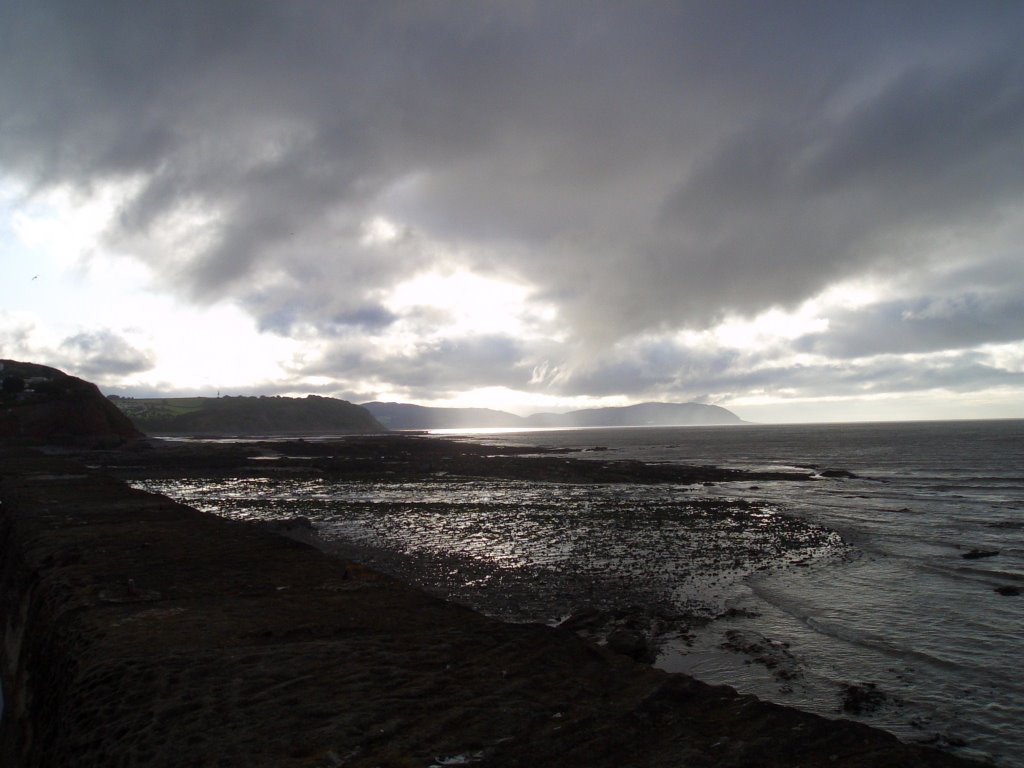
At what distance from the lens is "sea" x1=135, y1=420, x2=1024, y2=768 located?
375 inches

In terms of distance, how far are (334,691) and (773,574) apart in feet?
48.3

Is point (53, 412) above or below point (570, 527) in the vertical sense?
above

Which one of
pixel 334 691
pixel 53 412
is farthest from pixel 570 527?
pixel 53 412

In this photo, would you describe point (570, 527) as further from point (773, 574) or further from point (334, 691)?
point (334, 691)

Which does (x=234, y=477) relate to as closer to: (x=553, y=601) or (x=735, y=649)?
(x=553, y=601)

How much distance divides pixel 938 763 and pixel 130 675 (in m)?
9.28

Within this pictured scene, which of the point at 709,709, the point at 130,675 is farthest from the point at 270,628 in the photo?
the point at 709,709

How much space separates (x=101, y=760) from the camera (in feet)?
17.9

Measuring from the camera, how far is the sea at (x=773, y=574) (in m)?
9.52

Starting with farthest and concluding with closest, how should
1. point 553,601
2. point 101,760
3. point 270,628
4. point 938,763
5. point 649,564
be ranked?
point 649,564
point 553,601
point 270,628
point 938,763
point 101,760

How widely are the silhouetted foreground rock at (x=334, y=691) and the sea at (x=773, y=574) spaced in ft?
9.34

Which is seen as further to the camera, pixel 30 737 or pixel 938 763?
pixel 30 737

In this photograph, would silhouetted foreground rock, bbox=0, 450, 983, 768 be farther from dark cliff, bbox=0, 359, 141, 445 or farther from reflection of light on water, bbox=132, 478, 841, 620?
dark cliff, bbox=0, 359, 141, 445

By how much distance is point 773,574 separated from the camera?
56.3ft
